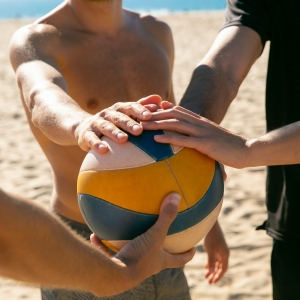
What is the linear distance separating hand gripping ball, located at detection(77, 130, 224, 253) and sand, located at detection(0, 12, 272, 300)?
44cm

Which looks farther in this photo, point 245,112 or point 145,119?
point 245,112

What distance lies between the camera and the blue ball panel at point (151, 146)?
1887 millimetres

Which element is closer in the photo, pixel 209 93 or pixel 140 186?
pixel 140 186

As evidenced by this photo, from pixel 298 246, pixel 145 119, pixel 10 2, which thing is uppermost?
pixel 145 119

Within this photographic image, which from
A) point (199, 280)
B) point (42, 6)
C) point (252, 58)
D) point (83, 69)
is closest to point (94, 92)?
point (83, 69)

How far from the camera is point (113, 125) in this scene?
193 centimetres

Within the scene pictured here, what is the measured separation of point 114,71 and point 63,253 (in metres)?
1.51

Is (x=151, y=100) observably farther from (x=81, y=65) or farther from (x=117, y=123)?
(x=81, y=65)

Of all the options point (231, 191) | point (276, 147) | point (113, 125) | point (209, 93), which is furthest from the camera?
point (231, 191)

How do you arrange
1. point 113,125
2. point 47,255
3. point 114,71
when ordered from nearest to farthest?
point 47,255, point 113,125, point 114,71

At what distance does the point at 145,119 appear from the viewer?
193cm

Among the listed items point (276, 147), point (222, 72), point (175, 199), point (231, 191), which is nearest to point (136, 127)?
point (175, 199)

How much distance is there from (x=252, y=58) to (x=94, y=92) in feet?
2.79

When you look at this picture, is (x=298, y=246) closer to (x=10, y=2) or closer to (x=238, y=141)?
(x=238, y=141)
